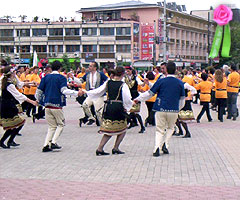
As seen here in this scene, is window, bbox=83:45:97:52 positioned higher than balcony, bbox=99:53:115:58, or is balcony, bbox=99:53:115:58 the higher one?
window, bbox=83:45:97:52

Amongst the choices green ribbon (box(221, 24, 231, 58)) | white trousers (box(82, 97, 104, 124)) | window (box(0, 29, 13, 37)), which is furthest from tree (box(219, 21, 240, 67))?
white trousers (box(82, 97, 104, 124))

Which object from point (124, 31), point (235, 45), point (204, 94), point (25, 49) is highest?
point (124, 31)

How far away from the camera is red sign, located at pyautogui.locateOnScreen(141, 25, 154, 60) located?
8050cm

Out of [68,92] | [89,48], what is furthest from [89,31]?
[68,92]

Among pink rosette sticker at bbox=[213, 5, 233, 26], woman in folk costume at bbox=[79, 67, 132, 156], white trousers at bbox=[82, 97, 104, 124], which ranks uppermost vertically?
pink rosette sticker at bbox=[213, 5, 233, 26]

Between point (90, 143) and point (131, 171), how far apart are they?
3.72 meters

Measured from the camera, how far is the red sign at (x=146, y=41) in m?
80.5

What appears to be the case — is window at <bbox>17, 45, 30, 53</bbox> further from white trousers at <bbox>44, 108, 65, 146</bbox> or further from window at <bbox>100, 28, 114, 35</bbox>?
white trousers at <bbox>44, 108, 65, 146</bbox>

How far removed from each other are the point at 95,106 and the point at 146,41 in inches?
2630

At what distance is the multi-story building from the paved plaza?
66.1 meters

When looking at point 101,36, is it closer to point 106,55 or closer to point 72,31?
point 106,55

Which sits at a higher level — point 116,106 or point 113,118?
point 116,106

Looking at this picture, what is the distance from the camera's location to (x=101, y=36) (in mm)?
82688

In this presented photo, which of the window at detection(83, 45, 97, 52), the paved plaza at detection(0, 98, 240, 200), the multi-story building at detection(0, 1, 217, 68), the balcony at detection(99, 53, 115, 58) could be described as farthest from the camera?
the window at detection(83, 45, 97, 52)
